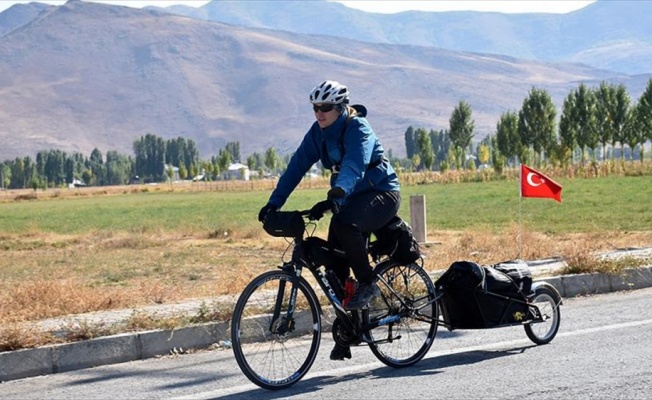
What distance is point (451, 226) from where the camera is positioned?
1217 inches

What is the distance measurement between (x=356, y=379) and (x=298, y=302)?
2.28ft

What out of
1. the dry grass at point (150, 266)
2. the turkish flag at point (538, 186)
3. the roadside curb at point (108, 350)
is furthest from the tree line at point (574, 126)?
the roadside curb at point (108, 350)

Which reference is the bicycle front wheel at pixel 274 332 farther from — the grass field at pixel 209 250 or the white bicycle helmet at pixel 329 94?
the grass field at pixel 209 250

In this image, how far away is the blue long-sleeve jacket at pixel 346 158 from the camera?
7.81 m

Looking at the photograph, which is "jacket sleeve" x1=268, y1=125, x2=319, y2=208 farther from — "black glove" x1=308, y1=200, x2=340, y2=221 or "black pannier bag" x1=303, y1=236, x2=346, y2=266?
"black glove" x1=308, y1=200, x2=340, y2=221

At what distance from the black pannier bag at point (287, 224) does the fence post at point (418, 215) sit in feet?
49.3

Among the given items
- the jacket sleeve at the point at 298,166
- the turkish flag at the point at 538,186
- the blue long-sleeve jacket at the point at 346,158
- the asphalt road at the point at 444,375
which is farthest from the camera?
the turkish flag at the point at 538,186

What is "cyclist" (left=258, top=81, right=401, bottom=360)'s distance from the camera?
7.83 metres

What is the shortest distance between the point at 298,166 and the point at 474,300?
185cm

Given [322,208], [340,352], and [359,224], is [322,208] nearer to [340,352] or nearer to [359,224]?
[359,224]

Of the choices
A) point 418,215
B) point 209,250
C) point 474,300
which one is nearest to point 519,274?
point 474,300

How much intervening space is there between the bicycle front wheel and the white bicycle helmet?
1.23m

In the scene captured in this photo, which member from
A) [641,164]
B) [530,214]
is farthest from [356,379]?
[641,164]

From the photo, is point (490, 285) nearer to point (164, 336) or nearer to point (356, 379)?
point (356, 379)
